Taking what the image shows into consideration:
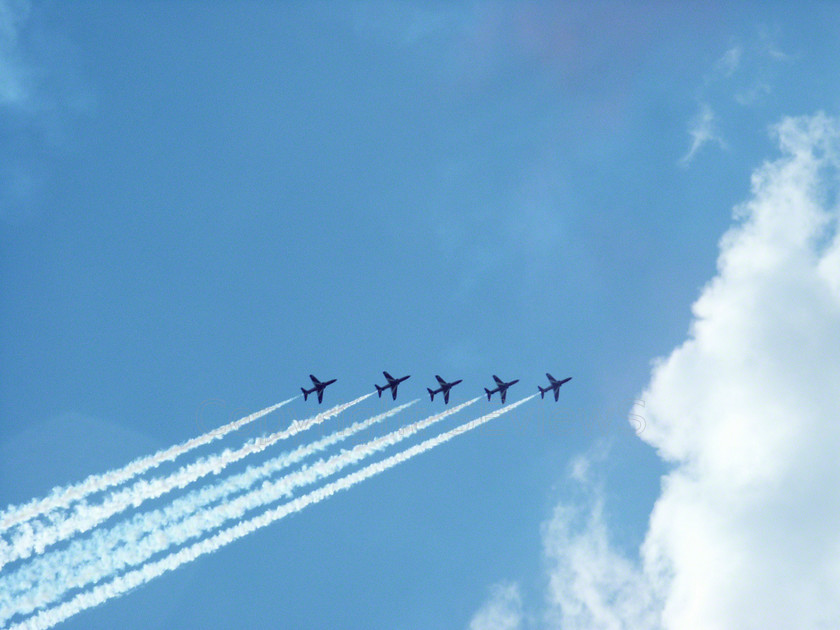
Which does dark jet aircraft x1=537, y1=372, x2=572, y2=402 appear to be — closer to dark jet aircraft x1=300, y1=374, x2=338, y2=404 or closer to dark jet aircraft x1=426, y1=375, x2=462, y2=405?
dark jet aircraft x1=426, y1=375, x2=462, y2=405

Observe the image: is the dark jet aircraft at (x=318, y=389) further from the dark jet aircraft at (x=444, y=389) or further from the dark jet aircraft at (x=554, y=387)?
the dark jet aircraft at (x=554, y=387)

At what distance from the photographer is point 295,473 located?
13738 centimetres

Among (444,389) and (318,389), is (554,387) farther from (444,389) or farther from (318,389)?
(318,389)

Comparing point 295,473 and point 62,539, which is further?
point 295,473

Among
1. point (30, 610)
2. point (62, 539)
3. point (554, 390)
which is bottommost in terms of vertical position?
point (30, 610)

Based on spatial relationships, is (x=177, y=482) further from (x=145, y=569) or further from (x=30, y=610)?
(x=30, y=610)

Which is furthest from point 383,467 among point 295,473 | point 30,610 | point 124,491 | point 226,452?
point 30,610

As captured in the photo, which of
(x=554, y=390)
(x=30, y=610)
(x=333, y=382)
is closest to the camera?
(x=30, y=610)

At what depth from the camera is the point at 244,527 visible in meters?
129

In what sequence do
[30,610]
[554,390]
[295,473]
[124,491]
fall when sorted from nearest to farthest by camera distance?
[30,610], [124,491], [295,473], [554,390]

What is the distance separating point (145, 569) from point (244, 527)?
12.4 meters

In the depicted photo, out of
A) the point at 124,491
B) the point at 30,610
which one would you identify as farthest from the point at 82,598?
the point at 124,491

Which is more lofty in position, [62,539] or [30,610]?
[62,539]

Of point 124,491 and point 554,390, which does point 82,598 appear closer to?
point 124,491
